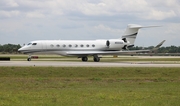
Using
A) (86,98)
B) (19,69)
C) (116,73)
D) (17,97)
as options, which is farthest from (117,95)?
(19,69)

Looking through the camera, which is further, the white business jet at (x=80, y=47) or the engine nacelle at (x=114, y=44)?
the engine nacelle at (x=114, y=44)

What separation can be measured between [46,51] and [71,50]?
12.4 feet

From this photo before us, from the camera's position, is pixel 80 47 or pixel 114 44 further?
pixel 114 44

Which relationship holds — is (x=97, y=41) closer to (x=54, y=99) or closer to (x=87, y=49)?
(x=87, y=49)

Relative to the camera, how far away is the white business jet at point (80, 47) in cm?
5622

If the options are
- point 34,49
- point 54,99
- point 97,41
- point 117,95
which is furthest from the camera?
point 97,41

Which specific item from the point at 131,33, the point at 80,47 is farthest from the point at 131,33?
the point at 80,47

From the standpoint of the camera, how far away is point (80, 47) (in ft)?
192

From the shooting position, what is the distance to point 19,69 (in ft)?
112

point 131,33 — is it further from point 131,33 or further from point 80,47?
point 80,47

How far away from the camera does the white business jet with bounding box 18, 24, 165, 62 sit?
184 feet

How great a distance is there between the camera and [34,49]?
5616cm

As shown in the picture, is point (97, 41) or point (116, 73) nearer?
point (116, 73)

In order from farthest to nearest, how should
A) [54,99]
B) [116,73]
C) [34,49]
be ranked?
[34,49]
[116,73]
[54,99]
